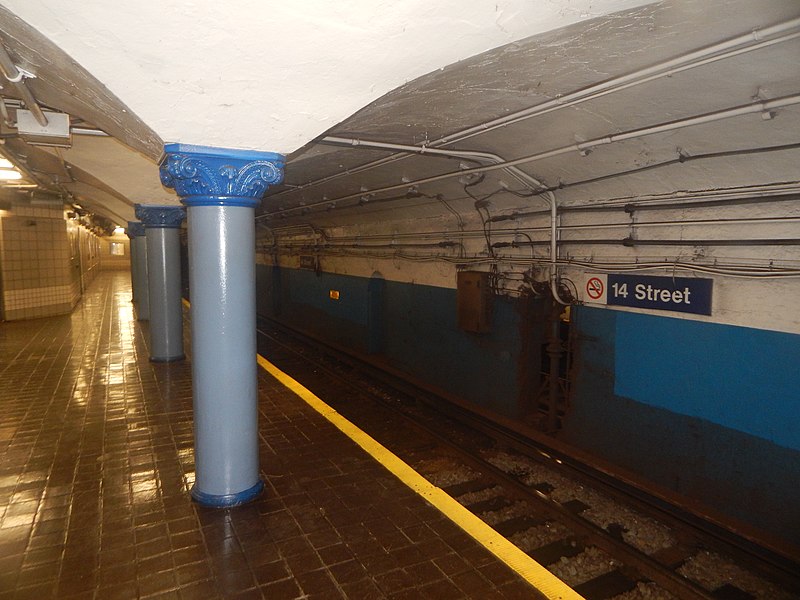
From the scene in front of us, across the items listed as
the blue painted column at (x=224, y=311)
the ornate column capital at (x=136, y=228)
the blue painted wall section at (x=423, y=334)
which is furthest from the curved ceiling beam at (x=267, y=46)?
the ornate column capital at (x=136, y=228)

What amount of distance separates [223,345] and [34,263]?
1326 centimetres

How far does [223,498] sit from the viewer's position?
3.93 m

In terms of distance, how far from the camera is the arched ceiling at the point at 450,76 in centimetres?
263

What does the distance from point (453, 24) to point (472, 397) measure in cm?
797

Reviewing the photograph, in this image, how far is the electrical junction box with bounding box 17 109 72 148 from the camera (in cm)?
475

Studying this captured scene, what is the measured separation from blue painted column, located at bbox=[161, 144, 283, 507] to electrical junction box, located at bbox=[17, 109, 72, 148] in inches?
79.3

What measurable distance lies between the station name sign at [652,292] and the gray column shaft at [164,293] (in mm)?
6462

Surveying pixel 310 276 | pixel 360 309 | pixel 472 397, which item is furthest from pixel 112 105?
pixel 310 276

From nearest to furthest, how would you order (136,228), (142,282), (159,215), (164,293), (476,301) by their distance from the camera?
(159,215), (164,293), (476,301), (136,228), (142,282)

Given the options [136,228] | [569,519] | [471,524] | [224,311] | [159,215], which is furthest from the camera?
[136,228]

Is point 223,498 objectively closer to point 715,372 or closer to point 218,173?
point 218,173

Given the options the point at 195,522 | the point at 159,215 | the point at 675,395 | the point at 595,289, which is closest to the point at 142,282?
the point at 159,215

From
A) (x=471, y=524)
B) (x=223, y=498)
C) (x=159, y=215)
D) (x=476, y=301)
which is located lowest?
(x=471, y=524)

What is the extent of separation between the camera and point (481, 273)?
9102 mm
